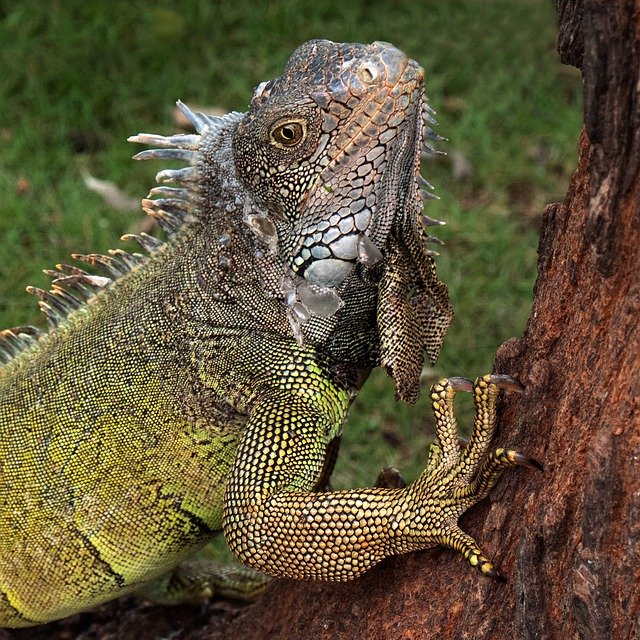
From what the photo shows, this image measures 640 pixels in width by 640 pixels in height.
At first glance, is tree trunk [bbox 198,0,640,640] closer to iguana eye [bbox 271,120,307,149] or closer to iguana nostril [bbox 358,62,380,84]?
iguana nostril [bbox 358,62,380,84]

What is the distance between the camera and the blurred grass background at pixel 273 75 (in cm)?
708

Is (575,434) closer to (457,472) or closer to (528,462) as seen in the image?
(528,462)

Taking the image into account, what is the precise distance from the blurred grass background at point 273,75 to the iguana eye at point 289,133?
2.98 meters

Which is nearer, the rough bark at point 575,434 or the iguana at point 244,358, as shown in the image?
the rough bark at point 575,434

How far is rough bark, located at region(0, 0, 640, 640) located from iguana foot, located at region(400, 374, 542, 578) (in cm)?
6

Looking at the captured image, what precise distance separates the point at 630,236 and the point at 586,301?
1.05 feet

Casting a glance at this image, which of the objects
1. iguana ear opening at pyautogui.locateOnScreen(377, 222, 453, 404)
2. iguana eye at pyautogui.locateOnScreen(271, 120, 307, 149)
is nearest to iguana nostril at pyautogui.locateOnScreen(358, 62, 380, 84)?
iguana eye at pyautogui.locateOnScreen(271, 120, 307, 149)

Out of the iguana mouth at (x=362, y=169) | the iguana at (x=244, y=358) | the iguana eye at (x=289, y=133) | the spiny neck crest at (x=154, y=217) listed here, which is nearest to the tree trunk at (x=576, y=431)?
the iguana at (x=244, y=358)

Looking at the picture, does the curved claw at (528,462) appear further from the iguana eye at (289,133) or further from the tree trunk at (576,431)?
the iguana eye at (289,133)

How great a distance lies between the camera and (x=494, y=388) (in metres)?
3.12

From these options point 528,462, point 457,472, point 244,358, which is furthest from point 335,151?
point 528,462

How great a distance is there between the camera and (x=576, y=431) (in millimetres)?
2830

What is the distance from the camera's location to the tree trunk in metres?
2.52

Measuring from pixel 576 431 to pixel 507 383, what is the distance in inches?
12.7
